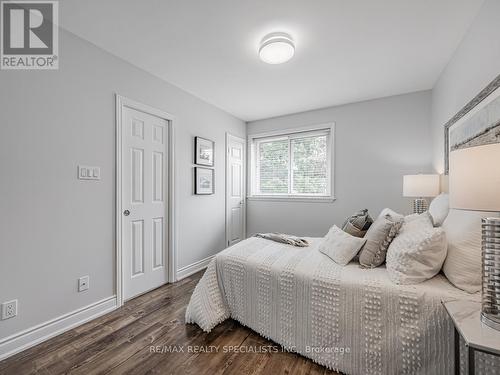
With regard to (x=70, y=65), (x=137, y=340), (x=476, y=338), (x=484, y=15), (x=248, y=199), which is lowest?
(x=137, y=340)

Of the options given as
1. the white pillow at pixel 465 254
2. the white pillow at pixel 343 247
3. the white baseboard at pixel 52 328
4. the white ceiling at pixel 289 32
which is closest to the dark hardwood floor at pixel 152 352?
the white baseboard at pixel 52 328

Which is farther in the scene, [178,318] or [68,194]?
[178,318]

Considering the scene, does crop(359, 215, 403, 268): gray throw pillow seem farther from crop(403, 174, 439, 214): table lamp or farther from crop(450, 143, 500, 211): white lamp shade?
crop(403, 174, 439, 214): table lamp

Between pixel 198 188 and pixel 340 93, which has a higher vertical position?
pixel 340 93

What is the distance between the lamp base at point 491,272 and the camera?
3.10ft

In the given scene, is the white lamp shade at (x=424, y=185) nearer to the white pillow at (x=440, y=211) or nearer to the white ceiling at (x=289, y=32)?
the white pillow at (x=440, y=211)

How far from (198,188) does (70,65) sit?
6.18 feet

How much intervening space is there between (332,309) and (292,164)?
2858 millimetres

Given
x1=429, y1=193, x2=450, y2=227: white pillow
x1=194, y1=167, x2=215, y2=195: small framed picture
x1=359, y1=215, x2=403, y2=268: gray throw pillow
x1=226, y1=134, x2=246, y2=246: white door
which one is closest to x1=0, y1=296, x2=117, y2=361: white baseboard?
x1=194, y1=167, x2=215, y2=195: small framed picture

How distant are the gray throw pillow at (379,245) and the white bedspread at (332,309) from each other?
7 cm

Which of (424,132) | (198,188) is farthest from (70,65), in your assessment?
(424,132)

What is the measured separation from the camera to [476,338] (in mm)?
860

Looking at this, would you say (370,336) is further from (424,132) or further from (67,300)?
(424,132)

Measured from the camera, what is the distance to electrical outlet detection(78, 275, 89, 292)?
6.60 feet
